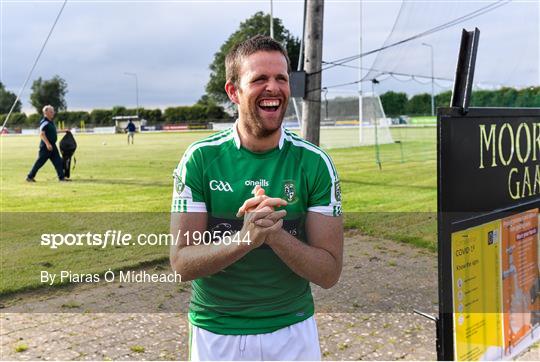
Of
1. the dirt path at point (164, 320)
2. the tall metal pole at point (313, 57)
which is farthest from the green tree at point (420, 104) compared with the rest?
the dirt path at point (164, 320)

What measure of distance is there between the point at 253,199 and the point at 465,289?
4.60ft

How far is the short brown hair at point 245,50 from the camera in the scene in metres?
1.97

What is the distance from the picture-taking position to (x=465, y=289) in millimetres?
2721

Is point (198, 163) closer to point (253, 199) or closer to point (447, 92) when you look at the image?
point (253, 199)

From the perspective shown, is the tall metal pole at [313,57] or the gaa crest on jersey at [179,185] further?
the tall metal pole at [313,57]

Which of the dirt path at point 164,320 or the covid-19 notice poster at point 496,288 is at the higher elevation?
the covid-19 notice poster at point 496,288

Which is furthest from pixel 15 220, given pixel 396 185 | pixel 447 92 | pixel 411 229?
pixel 447 92

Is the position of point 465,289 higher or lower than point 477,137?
lower

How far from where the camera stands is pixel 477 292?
2.84 meters

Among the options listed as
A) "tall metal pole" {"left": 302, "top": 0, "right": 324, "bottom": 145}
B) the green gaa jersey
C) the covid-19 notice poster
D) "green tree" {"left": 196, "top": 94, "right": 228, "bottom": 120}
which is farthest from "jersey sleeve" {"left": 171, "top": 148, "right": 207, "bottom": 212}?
"green tree" {"left": 196, "top": 94, "right": 228, "bottom": 120}

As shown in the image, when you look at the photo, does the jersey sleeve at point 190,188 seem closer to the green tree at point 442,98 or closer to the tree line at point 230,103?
the tree line at point 230,103

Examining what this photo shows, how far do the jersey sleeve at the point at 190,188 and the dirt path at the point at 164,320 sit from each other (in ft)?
8.39

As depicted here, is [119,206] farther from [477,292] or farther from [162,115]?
[162,115]

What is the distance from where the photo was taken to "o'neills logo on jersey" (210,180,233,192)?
6.52ft
